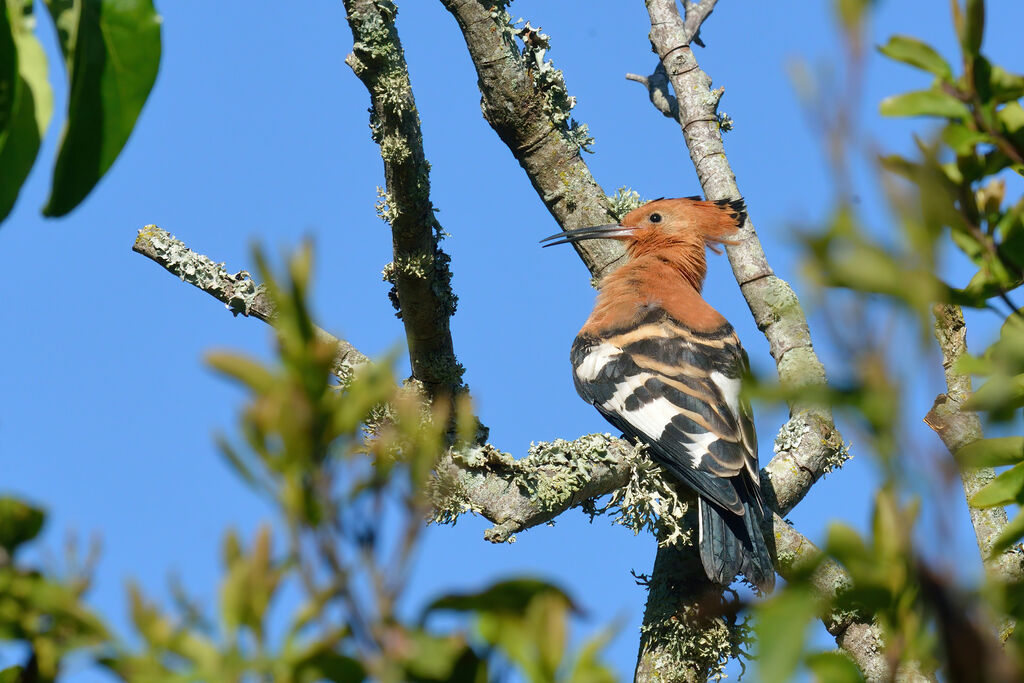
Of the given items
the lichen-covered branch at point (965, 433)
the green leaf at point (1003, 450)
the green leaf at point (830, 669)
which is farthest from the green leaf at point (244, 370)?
the lichen-covered branch at point (965, 433)

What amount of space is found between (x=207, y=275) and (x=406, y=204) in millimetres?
864

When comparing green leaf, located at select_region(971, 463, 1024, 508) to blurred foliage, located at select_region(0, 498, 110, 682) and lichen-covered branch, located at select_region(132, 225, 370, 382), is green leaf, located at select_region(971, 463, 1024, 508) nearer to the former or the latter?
blurred foliage, located at select_region(0, 498, 110, 682)

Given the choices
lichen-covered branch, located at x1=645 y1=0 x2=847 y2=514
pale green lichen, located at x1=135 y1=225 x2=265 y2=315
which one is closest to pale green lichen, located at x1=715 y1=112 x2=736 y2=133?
lichen-covered branch, located at x1=645 y1=0 x2=847 y2=514

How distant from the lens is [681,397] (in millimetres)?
3715

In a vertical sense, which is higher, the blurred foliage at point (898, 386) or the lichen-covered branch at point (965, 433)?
the lichen-covered branch at point (965, 433)

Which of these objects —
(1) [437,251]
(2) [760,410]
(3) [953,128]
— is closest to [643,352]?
(1) [437,251]

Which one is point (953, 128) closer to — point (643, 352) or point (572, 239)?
point (643, 352)

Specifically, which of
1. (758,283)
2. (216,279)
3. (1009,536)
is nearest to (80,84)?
(1009,536)

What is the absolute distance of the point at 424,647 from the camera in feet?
1.80

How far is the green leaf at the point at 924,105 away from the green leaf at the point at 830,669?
525mm

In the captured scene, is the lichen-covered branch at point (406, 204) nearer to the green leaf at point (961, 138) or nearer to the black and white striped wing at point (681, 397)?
the black and white striped wing at point (681, 397)

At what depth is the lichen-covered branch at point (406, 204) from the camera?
10.3ft

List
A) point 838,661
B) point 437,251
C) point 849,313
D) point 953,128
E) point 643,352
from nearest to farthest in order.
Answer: point 849,313 → point 838,661 → point 953,128 → point 437,251 → point 643,352

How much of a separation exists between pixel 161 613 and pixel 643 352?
3.54 metres
